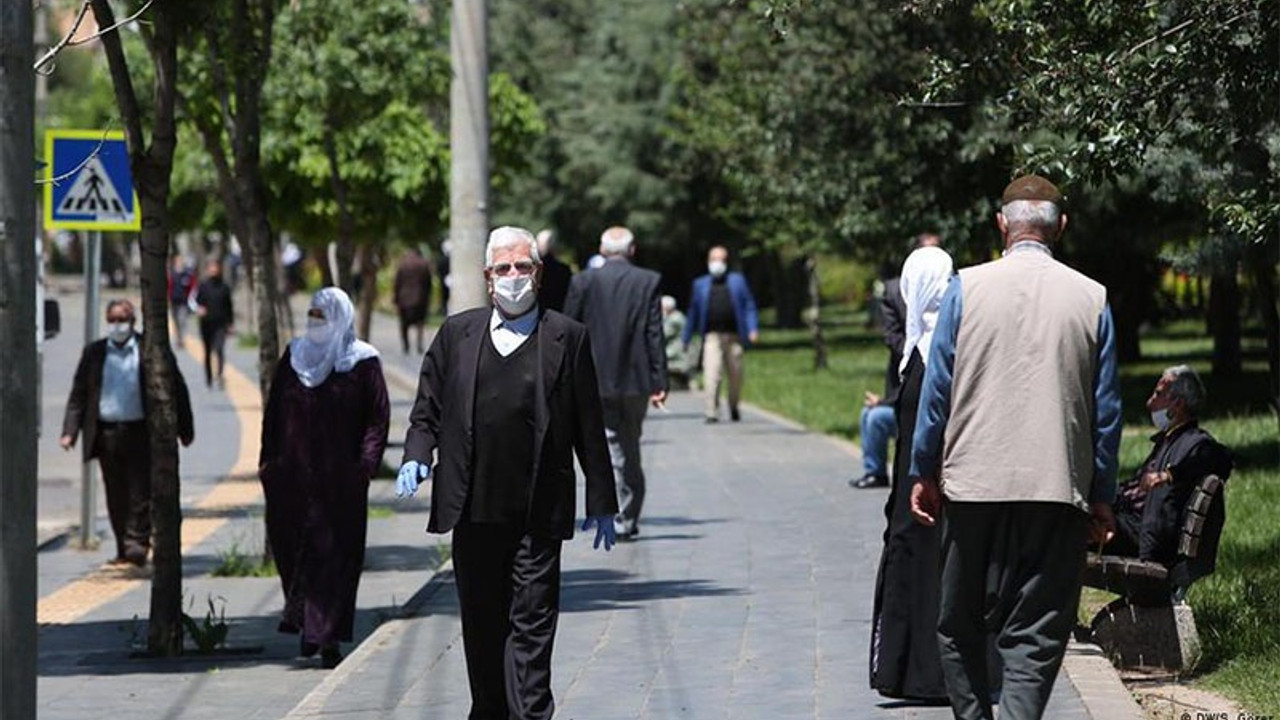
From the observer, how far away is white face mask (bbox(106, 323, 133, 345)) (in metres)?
16.3

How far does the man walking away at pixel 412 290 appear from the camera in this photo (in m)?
43.0

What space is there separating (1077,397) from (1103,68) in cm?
375

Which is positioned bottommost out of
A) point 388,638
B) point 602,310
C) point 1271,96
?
point 388,638

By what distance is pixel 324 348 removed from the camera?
37.4 ft

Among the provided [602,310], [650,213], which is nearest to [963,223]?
[602,310]

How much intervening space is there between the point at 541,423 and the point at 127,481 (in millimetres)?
8502

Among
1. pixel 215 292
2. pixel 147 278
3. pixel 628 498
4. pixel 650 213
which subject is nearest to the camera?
pixel 147 278

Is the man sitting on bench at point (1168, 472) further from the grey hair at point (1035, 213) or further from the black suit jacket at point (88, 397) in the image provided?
the black suit jacket at point (88, 397)

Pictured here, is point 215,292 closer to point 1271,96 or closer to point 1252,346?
point 1252,346

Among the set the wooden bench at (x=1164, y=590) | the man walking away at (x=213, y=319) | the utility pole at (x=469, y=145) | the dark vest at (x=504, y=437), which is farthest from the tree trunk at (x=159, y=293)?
the man walking away at (x=213, y=319)

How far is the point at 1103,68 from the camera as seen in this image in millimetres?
10602

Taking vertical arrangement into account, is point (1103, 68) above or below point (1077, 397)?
above

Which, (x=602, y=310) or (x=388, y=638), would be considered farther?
(x=602, y=310)

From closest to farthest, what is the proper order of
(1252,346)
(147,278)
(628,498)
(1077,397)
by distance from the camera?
(1077,397)
(147,278)
(628,498)
(1252,346)
